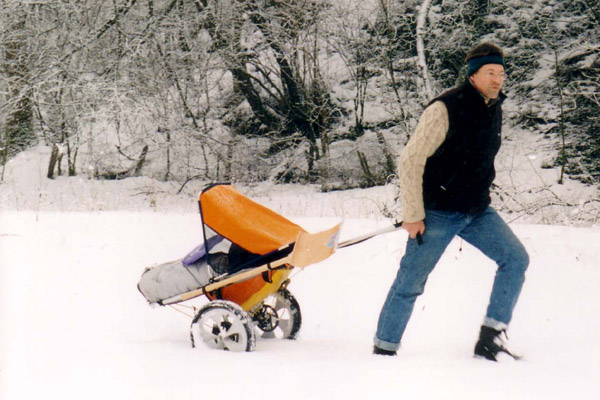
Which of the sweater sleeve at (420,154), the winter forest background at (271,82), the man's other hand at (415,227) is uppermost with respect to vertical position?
the winter forest background at (271,82)

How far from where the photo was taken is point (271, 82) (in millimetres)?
18906

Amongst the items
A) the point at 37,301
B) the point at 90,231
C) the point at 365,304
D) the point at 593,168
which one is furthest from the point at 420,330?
the point at 593,168

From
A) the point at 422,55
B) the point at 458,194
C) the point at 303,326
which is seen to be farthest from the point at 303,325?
the point at 422,55

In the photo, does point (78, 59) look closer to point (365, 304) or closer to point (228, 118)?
point (228, 118)

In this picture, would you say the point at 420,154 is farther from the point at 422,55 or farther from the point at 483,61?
the point at 422,55

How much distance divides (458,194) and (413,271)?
18.1 inches

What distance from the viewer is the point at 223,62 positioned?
59.3ft

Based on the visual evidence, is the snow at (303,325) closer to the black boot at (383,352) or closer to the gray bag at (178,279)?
the black boot at (383,352)

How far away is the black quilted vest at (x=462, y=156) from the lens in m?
3.36

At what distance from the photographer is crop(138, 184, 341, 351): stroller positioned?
359 centimetres

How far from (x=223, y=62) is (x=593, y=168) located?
987 centimetres

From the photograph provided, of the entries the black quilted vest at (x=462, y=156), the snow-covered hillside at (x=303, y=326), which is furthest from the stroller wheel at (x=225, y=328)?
the black quilted vest at (x=462, y=156)

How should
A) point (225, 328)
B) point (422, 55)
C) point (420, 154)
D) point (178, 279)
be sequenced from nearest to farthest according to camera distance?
point (420, 154), point (225, 328), point (178, 279), point (422, 55)

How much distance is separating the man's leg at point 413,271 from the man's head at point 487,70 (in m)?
0.66
